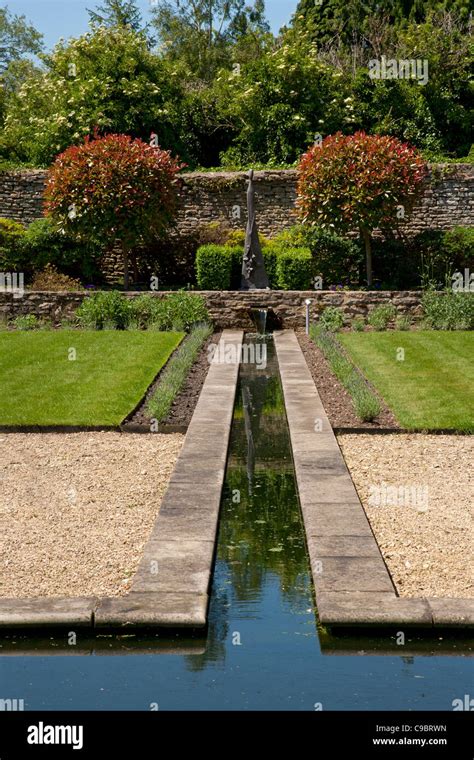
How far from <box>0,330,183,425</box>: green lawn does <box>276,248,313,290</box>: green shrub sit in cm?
388

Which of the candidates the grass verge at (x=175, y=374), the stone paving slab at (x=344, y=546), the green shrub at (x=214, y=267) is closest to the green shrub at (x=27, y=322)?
the grass verge at (x=175, y=374)

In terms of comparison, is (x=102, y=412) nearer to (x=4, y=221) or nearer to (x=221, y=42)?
(x=4, y=221)

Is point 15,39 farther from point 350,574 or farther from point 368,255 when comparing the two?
point 350,574

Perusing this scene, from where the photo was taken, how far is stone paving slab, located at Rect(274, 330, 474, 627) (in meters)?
5.33

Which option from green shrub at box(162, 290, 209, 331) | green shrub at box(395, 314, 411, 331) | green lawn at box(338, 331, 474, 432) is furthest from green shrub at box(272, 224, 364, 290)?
green lawn at box(338, 331, 474, 432)

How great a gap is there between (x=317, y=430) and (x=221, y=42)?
37301 millimetres

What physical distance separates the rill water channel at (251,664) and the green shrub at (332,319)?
→ 37.2ft

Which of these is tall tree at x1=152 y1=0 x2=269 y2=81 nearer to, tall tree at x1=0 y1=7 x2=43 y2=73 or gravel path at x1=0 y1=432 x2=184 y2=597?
tall tree at x1=0 y1=7 x2=43 y2=73

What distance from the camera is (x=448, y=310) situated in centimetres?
1686

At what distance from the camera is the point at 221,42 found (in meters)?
43.4

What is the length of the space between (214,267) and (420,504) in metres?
12.5

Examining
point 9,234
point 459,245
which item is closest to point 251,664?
point 459,245

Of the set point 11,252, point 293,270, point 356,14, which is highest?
point 356,14

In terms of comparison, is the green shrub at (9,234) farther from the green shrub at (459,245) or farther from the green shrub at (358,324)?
the green shrub at (459,245)
